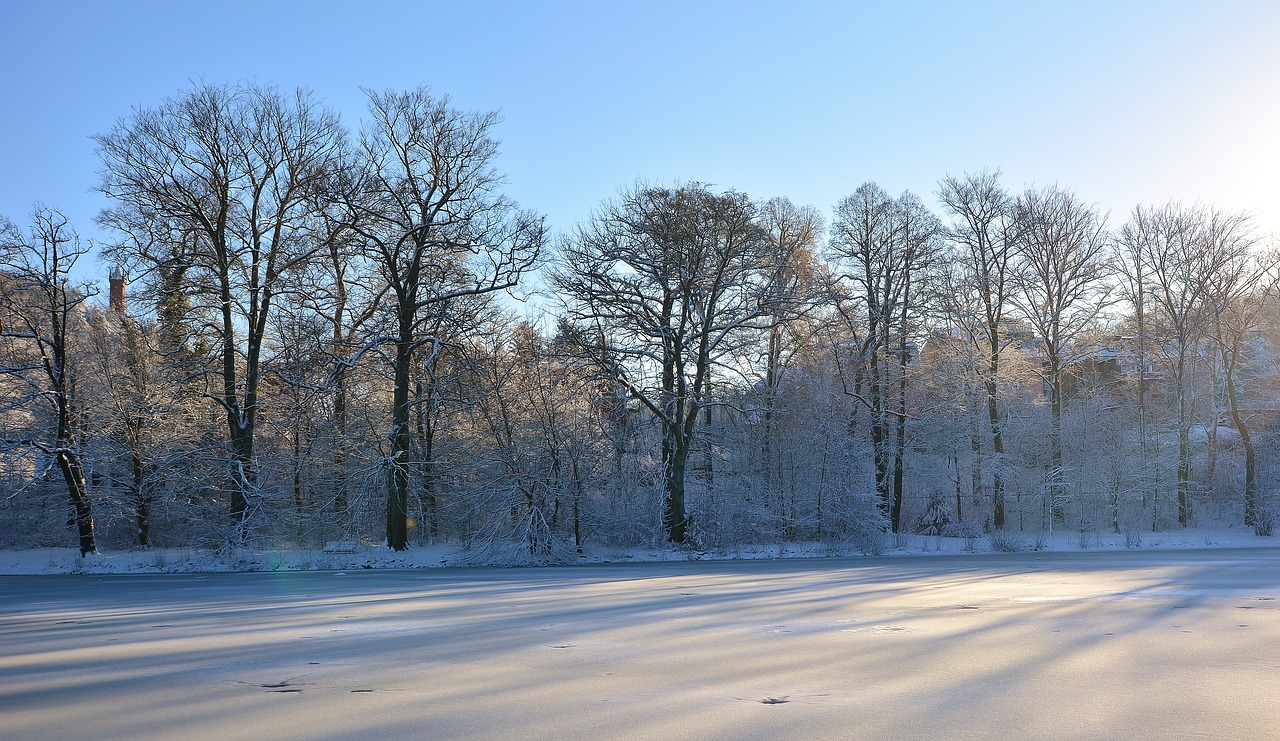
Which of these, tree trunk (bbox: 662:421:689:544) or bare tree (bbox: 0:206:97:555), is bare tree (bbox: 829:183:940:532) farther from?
bare tree (bbox: 0:206:97:555)

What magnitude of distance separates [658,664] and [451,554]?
19.9 metres

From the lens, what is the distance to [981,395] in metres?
35.9

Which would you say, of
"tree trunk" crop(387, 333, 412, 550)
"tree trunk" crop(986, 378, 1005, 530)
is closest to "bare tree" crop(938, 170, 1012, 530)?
"tree trunk" crop(986, 378, 1005, 530)

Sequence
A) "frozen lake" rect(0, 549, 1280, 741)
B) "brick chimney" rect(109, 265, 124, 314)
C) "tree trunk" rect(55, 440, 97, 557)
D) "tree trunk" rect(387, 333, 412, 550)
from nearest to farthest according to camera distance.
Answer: "frozen lake" rect(0, 549, 1280, 741), "tree trunk" rect(55, 440, 97, 557), "tree trunk" rect(387, 333, 412, 550), "brick chimney" rect(109, 265, 124, 314)

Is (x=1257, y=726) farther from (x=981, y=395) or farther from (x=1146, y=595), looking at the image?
(x=981, y=395)

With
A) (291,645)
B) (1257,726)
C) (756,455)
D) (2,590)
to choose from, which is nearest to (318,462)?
(2,590)

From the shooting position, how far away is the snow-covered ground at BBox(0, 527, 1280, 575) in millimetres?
23438

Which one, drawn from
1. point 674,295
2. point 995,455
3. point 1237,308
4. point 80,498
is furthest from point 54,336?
point 1237,308

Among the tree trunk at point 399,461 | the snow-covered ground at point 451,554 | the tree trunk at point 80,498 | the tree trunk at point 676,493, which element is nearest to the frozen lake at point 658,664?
the snow-covered ground at point 451,554

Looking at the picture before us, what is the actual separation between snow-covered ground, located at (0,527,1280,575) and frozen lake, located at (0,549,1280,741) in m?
10.5

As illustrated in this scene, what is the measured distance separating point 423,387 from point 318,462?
17.5 ft

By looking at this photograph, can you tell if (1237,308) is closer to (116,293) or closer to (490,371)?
(490,371)

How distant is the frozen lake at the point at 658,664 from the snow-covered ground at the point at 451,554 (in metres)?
10.5

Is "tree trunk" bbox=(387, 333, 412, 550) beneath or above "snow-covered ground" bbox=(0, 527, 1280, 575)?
above
